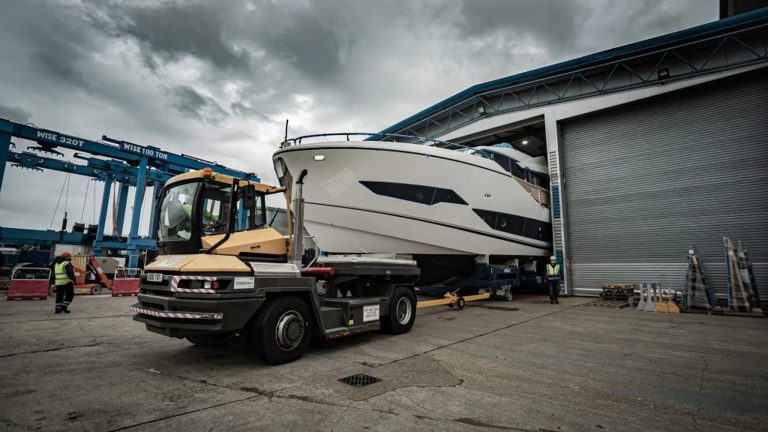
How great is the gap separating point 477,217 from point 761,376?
5732 millimetres

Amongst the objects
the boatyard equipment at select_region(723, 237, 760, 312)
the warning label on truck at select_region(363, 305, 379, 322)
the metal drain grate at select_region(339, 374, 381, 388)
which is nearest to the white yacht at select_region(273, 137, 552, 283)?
the warning label on truck at select_region(363, 305, 379, 322)

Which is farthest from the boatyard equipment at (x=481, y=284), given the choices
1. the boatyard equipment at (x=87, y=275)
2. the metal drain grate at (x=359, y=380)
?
the boatyard equipment at (x=87, y=275)

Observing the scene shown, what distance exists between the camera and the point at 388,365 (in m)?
3.88

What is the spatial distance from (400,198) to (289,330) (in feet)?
14.8

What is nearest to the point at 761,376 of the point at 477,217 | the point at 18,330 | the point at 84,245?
the point at 477,217

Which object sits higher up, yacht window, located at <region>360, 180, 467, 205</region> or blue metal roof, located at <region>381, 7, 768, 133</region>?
blue metal roof, located at <region>381, 7, 768, 133</region>

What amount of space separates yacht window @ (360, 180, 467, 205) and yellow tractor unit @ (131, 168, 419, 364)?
287cm

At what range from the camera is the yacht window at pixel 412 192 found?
7832 millimetres

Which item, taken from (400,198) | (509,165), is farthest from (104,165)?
(509,165)

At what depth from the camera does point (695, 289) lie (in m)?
9.29

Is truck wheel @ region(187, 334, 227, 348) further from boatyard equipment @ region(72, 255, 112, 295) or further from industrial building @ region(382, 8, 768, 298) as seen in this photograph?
boatyard equipment @ region(72, 255, 112, 295)

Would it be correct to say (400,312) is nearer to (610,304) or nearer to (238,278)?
(238,278)

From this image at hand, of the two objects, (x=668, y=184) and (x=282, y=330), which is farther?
(x=668, y=184)

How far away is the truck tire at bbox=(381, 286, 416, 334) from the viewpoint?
5625 millimetres
